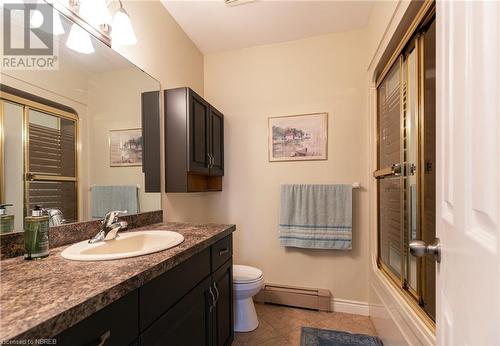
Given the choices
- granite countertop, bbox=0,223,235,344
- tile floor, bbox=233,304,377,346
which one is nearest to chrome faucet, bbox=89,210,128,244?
granite countertop, bbox=0,223,235,344

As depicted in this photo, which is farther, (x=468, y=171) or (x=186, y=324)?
(x=186, y=324)

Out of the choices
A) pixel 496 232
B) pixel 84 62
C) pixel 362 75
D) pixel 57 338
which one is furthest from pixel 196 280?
pixel 362 75

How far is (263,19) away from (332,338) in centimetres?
250

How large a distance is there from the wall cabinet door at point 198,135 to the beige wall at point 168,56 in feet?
0.93

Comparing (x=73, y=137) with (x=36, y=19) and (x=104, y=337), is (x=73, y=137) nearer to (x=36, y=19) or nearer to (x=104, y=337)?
(x=36, y=19)

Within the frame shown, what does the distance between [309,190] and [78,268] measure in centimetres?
175

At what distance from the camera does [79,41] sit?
1.20m

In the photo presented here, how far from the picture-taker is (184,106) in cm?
178

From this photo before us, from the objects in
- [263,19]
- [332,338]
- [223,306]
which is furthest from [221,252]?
[263,19]

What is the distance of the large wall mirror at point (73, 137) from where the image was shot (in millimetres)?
916

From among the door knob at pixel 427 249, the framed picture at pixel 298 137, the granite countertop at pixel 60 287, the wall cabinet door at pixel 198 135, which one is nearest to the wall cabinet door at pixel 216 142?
the wall cabinet door at pixel 198 135

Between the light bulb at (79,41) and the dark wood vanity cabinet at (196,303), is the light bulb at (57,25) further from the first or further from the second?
the dark wood vanity cabinet at (196,303)

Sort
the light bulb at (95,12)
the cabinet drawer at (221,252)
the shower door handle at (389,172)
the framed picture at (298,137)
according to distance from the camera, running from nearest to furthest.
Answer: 1. the light bulb at (95,12)
2. the cabinet drawer at (221,252)
3. the shower door handle at (389,172)
4. the framed picture at (298,137)

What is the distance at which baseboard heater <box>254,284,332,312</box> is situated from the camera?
2.08 metres
